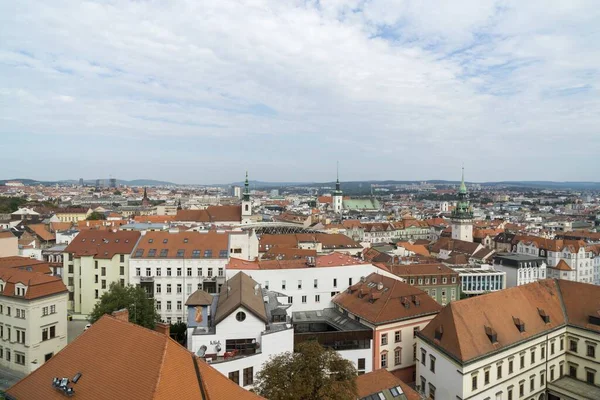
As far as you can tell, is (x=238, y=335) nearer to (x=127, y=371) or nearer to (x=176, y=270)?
(x=127, y=371)

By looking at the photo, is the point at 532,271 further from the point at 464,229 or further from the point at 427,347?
the point at 427,347

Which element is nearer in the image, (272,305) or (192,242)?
(272,305)

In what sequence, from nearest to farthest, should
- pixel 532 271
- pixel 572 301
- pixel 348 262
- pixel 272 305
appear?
pixel 272 305 → pixel 572 301 → pixel 348 262 → pixel 532 271

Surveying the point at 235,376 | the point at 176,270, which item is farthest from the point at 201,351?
the point at 176,270

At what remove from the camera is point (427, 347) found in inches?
1371

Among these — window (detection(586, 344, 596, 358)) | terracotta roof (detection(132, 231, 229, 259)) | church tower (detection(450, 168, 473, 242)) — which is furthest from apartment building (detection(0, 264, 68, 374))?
church tower (detection(450, 168, 473, 242))

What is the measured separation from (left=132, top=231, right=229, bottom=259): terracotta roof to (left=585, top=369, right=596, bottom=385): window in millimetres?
38236

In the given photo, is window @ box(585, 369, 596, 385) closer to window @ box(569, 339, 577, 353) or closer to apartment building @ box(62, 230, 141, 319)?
window @ box(569, 339, 577, 353)

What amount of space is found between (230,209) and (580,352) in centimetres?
9587

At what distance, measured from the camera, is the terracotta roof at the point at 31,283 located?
125ft

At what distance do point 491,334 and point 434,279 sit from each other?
31.9m

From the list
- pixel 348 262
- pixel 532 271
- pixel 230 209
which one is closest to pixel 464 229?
pixel 532 271

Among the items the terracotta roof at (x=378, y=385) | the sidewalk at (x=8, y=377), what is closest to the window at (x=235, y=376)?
the terracotta roof at (x=378, y=385)

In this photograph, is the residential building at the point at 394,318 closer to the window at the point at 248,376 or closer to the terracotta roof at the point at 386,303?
the terracotta roof at the point at 386,303
